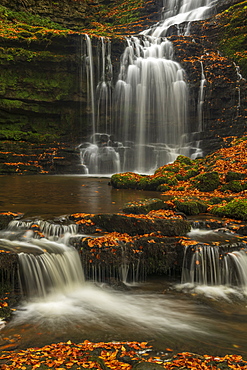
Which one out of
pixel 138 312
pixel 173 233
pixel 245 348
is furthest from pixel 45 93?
pixel 245 348

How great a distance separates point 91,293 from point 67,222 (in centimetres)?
212

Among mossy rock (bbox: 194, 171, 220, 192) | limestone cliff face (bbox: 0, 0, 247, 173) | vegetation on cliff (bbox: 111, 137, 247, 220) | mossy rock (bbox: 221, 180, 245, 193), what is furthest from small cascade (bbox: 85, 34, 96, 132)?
mossy rock (bbox: 221, 180, 245, 193)

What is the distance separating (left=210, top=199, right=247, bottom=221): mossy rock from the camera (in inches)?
304

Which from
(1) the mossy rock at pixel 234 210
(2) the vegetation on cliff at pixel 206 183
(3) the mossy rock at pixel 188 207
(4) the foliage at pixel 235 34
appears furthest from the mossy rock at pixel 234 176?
(4) the foliage at pixel 235 34

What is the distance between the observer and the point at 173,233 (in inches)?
263

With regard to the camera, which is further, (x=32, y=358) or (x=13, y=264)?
(x=13, y=264)

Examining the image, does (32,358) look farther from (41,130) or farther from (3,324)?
(41,130)

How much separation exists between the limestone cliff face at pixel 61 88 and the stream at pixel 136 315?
588 inches

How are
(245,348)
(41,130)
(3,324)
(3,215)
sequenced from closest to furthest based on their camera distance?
(245,348) → (3,324) → (3,215) → (41,130)

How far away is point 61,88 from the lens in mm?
21141

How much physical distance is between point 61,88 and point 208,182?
48.0 ft

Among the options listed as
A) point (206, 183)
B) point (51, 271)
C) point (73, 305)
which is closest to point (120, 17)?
point (206, 183)

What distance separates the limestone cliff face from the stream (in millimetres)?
14947

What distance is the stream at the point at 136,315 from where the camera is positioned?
154 inches
